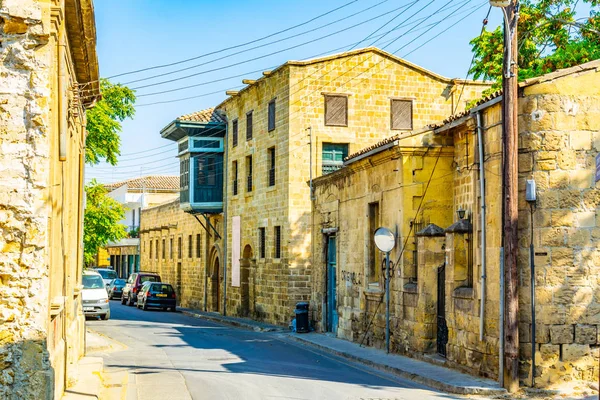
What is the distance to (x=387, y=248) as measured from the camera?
19969 mm

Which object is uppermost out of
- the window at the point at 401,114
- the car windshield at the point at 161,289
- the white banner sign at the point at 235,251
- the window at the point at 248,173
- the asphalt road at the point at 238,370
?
the window at the point at 401,114

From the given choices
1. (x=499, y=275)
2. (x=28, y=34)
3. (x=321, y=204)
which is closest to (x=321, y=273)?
(x=321, y=204)

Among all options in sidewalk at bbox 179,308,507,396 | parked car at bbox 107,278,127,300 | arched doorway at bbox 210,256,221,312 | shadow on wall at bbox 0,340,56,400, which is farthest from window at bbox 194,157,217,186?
shadow on wall at bbox 0,340,56,400

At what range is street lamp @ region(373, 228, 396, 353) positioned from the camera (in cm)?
1994

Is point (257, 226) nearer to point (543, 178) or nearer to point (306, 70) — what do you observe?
point (306, 70)

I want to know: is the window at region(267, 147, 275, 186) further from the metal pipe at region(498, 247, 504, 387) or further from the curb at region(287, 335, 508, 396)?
the metal pipe at region(498, 247, 504, 387)

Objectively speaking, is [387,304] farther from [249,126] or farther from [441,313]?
[249,126]

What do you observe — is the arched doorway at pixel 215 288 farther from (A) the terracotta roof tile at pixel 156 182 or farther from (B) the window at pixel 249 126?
(A) the terracotta roof tile at pixel 156 182

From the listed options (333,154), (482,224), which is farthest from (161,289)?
(482,224)

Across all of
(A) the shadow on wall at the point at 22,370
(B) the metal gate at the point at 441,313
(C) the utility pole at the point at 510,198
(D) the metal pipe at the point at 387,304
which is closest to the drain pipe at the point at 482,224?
(C) the utility pole at the point at 510,198

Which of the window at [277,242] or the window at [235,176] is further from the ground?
the window at [235,176]

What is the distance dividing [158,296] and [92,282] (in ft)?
30.8

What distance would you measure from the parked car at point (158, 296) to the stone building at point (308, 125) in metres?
8.41

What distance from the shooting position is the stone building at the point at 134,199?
67.2 m
